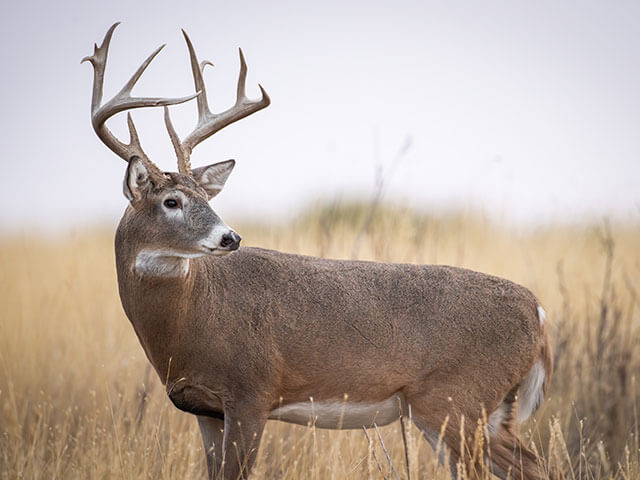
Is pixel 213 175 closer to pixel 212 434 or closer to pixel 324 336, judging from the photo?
pixel 324 336

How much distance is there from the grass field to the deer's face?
1.13m

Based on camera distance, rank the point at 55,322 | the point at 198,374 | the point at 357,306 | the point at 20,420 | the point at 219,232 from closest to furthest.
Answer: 1. the point at 219,232
2. the point at 198,374
3. the point at 357,306
4. the point at 20,420
5. the point at 55,322

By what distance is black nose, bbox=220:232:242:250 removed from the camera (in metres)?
3.94

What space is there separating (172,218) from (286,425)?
2.73 metres

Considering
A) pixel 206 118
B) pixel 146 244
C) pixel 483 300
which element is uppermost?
pixel 206 118

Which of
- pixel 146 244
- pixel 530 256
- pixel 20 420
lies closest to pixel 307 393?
pixel 146 244

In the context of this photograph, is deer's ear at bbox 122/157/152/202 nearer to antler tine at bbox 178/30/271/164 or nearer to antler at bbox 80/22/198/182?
antler at bbox 80/22/198/182

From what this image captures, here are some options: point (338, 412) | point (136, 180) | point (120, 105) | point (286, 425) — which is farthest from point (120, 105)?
point (286, 425)

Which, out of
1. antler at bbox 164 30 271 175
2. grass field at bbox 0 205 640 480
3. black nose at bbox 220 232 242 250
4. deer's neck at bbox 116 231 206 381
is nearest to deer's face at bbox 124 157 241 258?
black nose at bbox 220 232 242 250

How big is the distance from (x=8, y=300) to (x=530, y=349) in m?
6.22

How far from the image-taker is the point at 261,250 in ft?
15.8

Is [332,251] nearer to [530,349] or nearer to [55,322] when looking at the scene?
[55,322]

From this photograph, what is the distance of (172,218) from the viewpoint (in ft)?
13.5

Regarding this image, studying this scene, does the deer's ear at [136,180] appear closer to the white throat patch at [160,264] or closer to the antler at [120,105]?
the antler at [120,105]
